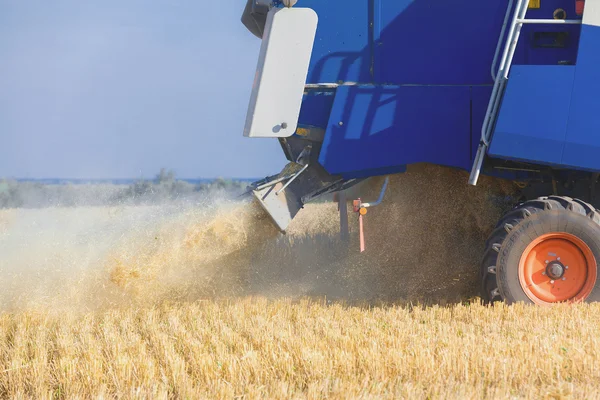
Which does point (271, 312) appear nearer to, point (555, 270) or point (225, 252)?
point (225, 252)

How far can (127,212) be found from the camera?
612 cm

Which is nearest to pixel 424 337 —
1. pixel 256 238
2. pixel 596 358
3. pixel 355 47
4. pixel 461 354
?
pixel 461 354

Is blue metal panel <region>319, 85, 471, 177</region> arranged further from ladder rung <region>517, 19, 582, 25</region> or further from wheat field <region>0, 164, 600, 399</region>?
ladder rung <region>517, 19, 582, 25</region>

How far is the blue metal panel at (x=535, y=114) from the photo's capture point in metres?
5.17

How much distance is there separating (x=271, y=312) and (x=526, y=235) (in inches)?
69.2

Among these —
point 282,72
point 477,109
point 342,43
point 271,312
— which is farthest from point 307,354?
point 342,43

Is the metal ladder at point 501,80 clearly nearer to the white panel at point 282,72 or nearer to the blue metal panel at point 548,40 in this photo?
the blue metal panel at point 548,40

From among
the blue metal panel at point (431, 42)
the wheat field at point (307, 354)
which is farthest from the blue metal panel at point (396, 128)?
the wheat field at point (307, 354)

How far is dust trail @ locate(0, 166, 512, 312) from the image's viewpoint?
223 inches

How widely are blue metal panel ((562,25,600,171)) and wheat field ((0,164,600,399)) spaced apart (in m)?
0.88

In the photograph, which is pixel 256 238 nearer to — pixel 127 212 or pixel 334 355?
pixel 127 212

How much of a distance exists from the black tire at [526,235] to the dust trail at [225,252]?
2.30ft

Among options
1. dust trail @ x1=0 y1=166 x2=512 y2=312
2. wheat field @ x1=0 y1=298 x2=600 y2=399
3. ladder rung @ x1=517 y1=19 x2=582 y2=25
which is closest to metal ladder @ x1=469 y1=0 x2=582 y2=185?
ladder rung @ x1=517 y1=19 x2=582 y2=25

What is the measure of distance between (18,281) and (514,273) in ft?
11.3
